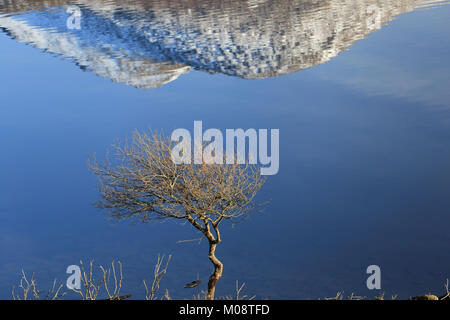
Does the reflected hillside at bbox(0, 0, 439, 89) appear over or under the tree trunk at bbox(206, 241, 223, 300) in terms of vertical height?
over

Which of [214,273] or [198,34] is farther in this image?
[198,34]

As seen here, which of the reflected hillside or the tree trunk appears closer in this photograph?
the tree trunk

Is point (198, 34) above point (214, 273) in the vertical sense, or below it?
above

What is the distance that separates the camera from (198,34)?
178 ft

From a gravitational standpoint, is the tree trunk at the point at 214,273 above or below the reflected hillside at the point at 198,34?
below

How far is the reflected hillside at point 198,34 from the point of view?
5112 cm

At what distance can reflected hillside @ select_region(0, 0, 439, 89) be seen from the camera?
5112 centimetres

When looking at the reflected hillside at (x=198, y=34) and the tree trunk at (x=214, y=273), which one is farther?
the reflected hillside at (x=198, y=34)

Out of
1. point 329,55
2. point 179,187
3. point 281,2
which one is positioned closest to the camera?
point 179,187
